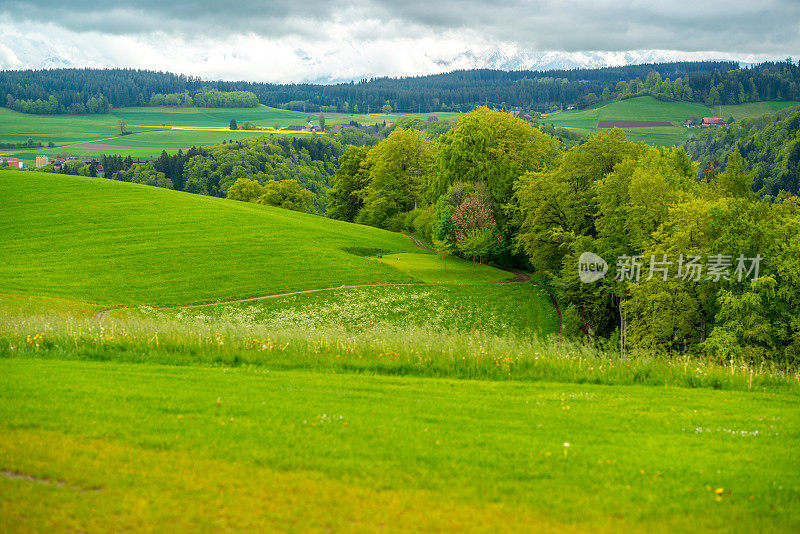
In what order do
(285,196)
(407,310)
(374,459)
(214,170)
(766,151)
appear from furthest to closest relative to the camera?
(766,151)
(214,170)
(285,196)
(407,310)
(374,459)

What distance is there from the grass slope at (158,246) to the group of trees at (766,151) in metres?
125

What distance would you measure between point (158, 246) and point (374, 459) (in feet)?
178


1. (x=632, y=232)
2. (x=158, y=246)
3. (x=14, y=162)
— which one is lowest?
(x=158, y=246)

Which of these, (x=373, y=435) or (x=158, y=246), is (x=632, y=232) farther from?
(x=158, y=246)

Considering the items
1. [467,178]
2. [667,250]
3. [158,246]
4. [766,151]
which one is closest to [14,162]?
[158,246]

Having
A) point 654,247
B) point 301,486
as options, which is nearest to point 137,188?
point 654,247

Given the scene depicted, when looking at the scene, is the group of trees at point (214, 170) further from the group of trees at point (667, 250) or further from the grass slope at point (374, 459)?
the grass slope at point (374, 459)

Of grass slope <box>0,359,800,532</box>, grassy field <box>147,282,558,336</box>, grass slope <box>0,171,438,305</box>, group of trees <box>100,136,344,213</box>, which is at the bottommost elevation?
grassy field <box>147,282,558,336</box>

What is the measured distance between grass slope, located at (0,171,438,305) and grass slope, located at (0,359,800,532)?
115ft

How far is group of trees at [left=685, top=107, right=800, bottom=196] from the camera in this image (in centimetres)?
15325

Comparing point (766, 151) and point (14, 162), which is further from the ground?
point (766, 151)

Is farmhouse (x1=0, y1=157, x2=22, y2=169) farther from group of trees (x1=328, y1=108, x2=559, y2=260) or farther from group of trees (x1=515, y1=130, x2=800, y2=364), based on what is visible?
group of trees (x1=515, y1=130, x2=800, y2=364)

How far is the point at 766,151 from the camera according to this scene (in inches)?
6850

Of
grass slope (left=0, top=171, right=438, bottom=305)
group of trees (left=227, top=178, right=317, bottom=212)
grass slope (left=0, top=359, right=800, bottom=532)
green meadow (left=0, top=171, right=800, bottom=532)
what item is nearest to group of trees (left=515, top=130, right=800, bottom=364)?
green meadow (left=0, top=171, right=800, bottom=532)
